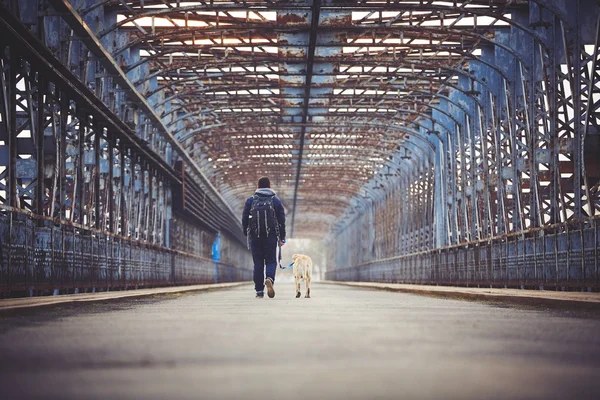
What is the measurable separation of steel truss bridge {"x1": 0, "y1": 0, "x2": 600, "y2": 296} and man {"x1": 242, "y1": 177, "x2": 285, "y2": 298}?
293cm

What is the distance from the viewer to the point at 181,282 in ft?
111

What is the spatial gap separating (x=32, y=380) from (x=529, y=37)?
20541 millimetres

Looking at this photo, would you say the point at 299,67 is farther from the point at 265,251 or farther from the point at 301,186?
the point at 301,186

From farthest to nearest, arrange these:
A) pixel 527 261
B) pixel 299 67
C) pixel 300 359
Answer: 1. pixel 299 67
2. pixel 527 261
3. pixel 300 359

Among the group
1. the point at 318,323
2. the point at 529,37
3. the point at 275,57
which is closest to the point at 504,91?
the point at 529,37

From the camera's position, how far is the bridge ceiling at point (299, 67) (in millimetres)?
21609

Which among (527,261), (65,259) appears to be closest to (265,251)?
(65,259)

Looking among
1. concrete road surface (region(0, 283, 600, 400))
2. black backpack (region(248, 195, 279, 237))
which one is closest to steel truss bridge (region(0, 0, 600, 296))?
black backpack (region(248, 195, 279, 237))

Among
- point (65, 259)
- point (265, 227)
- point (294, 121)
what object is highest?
point (294, 121)

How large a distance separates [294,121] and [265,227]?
19604mm

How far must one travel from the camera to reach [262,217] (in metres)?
15.2

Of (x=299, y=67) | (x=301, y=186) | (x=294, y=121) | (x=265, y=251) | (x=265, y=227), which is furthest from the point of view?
(x=301, y=186)

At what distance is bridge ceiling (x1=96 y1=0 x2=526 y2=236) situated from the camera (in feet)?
70.9

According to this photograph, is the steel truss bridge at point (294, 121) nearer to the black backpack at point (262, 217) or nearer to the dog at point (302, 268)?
the black backpack at point (262, 217)
